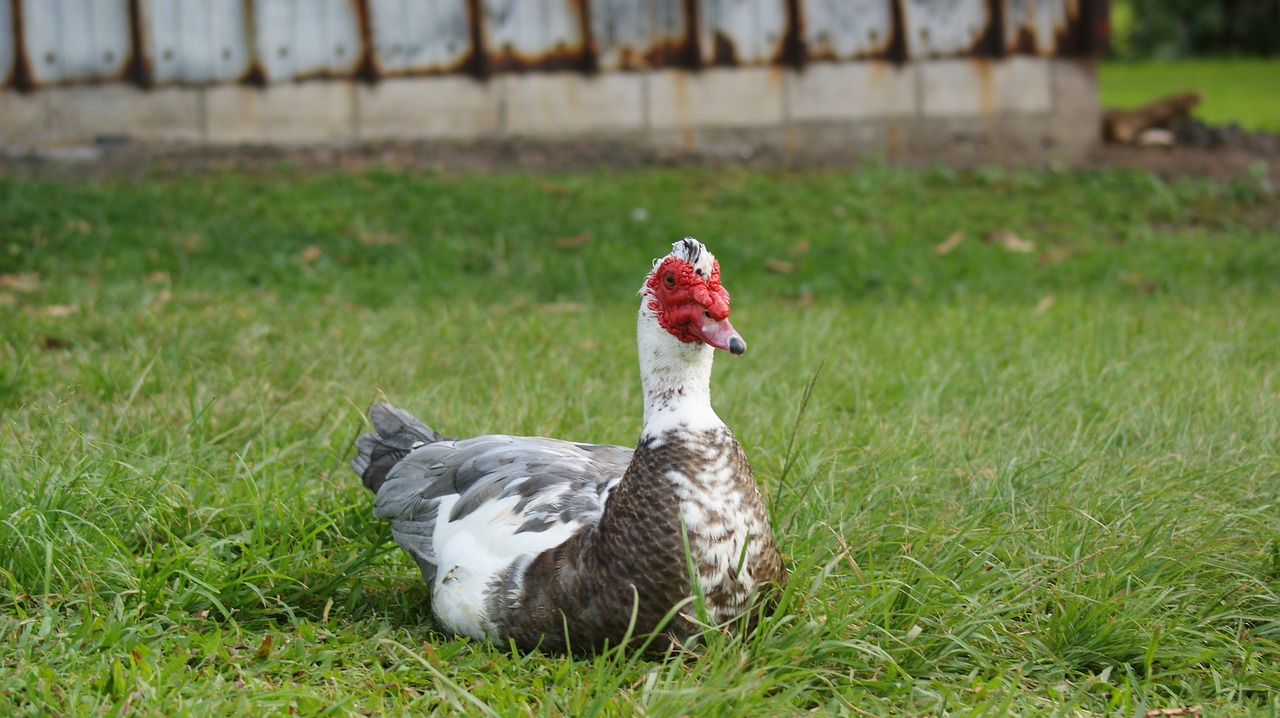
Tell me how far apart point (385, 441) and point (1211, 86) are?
17.1 m

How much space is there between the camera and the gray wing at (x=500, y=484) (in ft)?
10.0

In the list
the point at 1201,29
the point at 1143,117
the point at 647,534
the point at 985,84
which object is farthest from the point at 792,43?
the point at 1201,29

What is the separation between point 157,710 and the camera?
2.55 meters

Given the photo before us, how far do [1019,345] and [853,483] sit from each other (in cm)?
209

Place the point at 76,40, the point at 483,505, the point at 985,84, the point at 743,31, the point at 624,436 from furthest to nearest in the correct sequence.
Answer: the point at 985,84
the point at 743,31
the point at 76,40
the point at 624,436
the point at 483,505

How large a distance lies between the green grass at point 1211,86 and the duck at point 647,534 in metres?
10.5

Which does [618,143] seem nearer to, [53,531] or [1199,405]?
[1199,405]

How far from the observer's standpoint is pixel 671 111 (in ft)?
31.1

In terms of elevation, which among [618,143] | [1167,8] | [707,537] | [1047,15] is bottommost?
[707,537]

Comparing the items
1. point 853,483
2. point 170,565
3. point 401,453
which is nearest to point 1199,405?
point 853,483

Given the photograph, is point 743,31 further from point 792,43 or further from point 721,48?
point 792,43

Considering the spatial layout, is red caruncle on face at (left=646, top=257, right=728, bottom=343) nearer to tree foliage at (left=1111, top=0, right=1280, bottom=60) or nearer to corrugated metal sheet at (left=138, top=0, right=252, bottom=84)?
corrugated metal sheet at (left=138, top=0, right=252, bottom=84)

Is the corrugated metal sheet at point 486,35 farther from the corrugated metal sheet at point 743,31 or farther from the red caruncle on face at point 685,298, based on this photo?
the red caruncle on face at point 685,298

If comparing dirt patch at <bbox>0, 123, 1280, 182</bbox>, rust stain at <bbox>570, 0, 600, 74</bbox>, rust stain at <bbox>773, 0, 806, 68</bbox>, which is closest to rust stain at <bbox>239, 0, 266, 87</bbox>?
dirt patch at <bbox>0, 123, 1280, 182</bbox>
